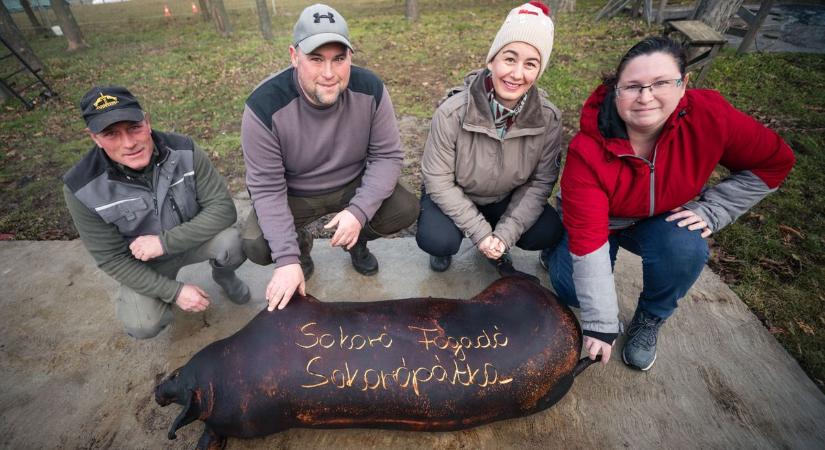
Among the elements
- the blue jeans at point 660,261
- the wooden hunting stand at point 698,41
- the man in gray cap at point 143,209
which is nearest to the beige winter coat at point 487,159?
the blue jeans at point 660,261

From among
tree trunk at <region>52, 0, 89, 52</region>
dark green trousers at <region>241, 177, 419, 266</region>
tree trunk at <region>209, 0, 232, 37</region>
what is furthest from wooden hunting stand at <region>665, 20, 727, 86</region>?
tree trunk at <region>52, 0, 89, 52</region>

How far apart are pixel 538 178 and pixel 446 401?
1588 mm

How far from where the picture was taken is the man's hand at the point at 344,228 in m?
2.43

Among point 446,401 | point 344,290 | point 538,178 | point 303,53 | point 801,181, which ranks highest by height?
point 303,53

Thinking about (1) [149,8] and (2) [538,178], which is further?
(1) [149,8]

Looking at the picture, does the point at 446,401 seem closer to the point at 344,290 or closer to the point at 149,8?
the point at 344,290

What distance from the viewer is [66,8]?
1259 cm

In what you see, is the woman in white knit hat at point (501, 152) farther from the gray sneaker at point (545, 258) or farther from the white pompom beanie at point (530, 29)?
the gray sneaker at point (545, 258)

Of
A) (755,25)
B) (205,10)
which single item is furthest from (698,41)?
(205,10)

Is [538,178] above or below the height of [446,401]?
above

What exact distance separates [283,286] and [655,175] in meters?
2.03

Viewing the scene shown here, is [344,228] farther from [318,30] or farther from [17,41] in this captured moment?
[17,41]

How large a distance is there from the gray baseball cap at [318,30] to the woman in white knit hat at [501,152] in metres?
0.76

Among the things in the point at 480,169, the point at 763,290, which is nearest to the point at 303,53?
the point at 480,169
